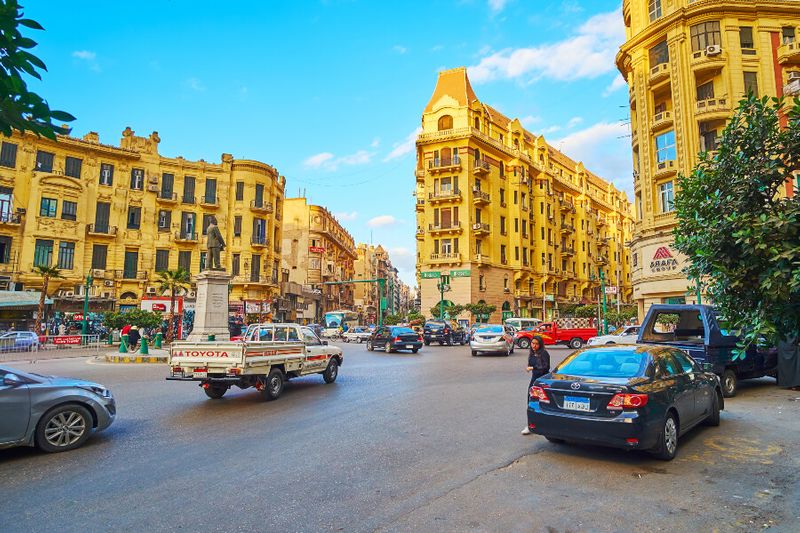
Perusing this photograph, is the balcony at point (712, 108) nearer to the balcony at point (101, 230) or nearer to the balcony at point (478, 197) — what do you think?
the balcony at point (478, 197)

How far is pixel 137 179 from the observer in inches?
1801

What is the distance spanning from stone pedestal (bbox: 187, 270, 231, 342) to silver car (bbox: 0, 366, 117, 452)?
33.8ft

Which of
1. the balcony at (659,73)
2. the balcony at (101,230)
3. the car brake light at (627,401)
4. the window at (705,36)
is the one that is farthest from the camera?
the balcony at (101,230)

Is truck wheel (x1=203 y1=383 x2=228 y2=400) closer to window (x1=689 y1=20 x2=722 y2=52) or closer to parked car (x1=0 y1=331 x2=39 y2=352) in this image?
parked car (x1=0 y1=331 x2=39 y2=352)

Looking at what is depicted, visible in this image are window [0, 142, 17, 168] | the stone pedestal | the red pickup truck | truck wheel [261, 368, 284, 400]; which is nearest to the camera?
truck wheel [261, 368, 284, 400]

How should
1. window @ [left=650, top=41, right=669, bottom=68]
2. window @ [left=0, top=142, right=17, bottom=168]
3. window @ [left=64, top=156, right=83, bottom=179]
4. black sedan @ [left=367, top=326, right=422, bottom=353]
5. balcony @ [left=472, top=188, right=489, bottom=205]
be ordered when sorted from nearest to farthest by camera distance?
1. black sedan @ [left=367, top=326, right=422, bottom=353]
2. window @ [left=650, top=41, right=669, bottom=68]
3. window @ [left=0, top=142, right=17, bottom=168]
4. window @ [left=64, top=156, right=83, bottom=179]
5. balcony @ [left=472, top=188, right=489, bottom=205]

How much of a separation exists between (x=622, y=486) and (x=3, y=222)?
47.4 m

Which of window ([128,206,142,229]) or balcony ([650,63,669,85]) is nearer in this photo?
balcony ([650,63,669,85])

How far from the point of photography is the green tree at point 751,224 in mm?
4582

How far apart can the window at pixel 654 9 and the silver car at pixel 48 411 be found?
39.1 metres

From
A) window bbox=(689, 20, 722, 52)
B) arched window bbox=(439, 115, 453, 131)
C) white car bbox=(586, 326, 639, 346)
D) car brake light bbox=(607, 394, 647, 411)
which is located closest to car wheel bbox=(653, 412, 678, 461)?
car brake light bbox=(607, 394, 647, 411)

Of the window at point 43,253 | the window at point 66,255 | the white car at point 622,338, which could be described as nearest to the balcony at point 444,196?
the white car at point 622,338

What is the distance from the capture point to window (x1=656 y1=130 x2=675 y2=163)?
31970mm

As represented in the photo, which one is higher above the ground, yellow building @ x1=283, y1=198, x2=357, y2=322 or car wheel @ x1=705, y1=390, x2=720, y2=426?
yellow building @ x1=283, y1=198, x2=357, y2=322
